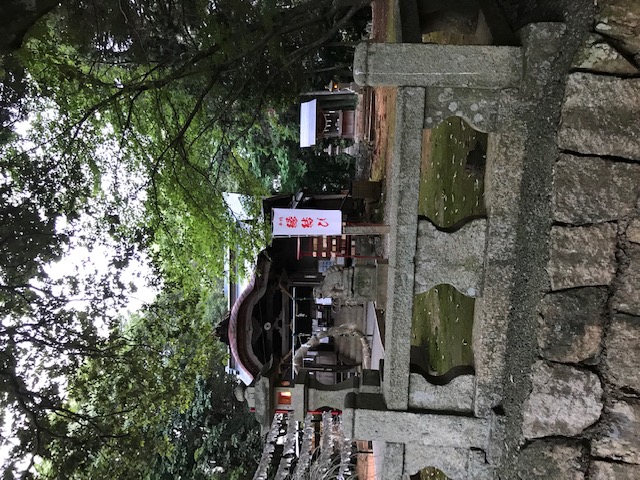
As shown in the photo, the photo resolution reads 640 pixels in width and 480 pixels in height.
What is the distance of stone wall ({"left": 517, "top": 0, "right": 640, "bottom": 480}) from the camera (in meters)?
2.94

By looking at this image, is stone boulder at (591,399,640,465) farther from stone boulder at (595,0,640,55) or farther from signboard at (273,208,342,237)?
signboard at (273,208,342,237)

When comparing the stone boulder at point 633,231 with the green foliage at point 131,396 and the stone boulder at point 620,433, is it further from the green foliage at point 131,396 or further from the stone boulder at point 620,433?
the green foliage at point 131,396

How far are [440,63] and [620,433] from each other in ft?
8.78

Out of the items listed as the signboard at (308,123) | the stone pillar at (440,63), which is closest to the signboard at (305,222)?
the signboard at (308,123)

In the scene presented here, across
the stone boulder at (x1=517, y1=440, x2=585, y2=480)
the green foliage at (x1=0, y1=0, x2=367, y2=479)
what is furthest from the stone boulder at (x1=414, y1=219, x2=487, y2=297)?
the green foliage at (x1=0, y1=0, x2=367, y2=479)

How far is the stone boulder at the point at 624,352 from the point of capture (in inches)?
122

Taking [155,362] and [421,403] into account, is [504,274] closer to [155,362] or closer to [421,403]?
[421,403]

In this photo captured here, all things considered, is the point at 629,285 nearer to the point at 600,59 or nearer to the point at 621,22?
the point at 600,59

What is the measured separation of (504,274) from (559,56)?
56.2 inches

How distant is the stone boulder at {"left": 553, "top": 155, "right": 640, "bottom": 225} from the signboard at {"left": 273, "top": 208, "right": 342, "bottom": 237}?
712cm

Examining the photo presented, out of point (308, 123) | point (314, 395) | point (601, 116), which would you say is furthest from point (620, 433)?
point (308, 123)

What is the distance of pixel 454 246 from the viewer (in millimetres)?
3303

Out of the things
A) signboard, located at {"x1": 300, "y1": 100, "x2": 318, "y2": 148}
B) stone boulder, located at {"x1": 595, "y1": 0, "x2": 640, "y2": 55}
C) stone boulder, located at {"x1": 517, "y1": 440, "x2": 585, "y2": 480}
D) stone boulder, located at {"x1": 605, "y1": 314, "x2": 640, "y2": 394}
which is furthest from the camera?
signboard, located at {"x1": 300, "y1": 100, "x2": 318, "y2": 148}

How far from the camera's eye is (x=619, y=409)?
3152 mm
